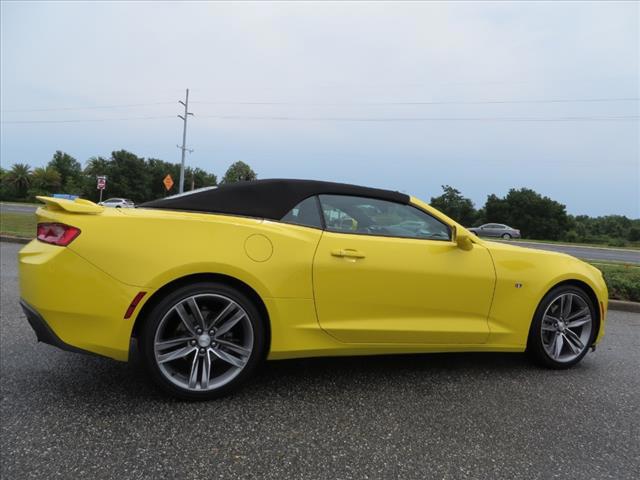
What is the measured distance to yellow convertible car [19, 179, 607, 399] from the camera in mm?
2449

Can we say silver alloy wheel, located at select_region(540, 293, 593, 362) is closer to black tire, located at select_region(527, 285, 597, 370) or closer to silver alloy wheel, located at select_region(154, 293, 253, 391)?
black tire, located at select_region(527, 285, 597, 370)

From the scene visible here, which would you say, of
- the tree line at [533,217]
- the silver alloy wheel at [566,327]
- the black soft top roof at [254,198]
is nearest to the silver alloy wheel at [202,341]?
the black soft top roof at [254,198]

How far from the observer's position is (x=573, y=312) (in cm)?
365

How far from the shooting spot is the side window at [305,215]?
292cm

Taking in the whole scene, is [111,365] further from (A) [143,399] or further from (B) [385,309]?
(B) [385,309]

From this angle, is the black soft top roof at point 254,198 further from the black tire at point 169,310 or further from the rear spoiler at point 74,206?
the black tire at point 169,310

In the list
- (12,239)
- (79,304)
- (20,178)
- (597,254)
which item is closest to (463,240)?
(79,304)

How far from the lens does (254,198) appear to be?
2961 mm

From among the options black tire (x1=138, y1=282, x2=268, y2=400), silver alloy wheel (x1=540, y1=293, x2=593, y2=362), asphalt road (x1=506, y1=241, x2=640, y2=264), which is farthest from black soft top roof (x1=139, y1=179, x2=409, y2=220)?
asphalt road (x1=506, y1=241, x2=640, y2=264)

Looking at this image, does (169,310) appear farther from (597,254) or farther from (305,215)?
(597,254)

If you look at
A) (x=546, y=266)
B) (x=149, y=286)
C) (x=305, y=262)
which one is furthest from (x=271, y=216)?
(x=546, y=266)

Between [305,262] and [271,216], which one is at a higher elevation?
[271,216]

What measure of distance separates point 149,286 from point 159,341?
33 centimetres

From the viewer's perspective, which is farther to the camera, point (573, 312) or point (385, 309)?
point (573, 312)
